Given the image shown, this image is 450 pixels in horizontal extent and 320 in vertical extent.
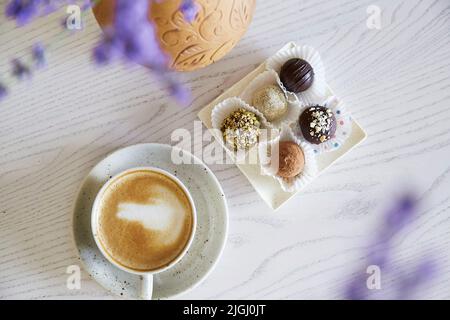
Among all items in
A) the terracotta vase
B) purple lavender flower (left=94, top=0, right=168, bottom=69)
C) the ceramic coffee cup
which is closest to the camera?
purple lavender flower (left=94, top=0, right=168, bottom=69)

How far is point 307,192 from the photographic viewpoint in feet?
3.36

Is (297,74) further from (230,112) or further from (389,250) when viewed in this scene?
(389,250)

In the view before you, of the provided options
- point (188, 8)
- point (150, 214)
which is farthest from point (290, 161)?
point (188, 8)

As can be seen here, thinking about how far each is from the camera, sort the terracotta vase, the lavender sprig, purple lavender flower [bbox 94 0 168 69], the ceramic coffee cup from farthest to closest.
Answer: the lavender sprig → the ceramic coffee cup → the terracotta vase → purple lavender flower [bbox 94 0 168 69]

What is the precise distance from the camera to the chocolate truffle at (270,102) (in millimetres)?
958

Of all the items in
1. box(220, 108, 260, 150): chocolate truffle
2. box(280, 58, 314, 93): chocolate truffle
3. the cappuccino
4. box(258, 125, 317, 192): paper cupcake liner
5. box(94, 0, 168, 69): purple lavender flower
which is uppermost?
box(280, 58, 314, 93): chocolate truffle

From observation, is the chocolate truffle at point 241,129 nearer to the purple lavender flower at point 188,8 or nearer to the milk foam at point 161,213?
the milk foam at point 161,213

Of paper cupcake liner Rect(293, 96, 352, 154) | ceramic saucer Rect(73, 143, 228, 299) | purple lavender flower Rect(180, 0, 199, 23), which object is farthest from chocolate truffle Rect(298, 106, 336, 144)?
purple lavender flower Rect(180, 0, 199, 23)

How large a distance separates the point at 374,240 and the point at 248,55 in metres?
0.41

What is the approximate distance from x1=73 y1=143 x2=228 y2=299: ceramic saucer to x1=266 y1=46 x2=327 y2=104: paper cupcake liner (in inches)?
8.4

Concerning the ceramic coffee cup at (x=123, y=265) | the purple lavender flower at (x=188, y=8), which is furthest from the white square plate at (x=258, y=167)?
the purple lavender flower at (x=188, y=8)

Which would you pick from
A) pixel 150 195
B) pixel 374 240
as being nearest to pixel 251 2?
pixel 150 195

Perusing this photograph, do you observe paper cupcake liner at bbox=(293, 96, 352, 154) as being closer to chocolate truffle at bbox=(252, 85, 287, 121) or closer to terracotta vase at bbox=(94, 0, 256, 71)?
chocolate truffle at bbox=(252, 85, 287, 121)

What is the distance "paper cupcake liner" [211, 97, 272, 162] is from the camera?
0.98 m
